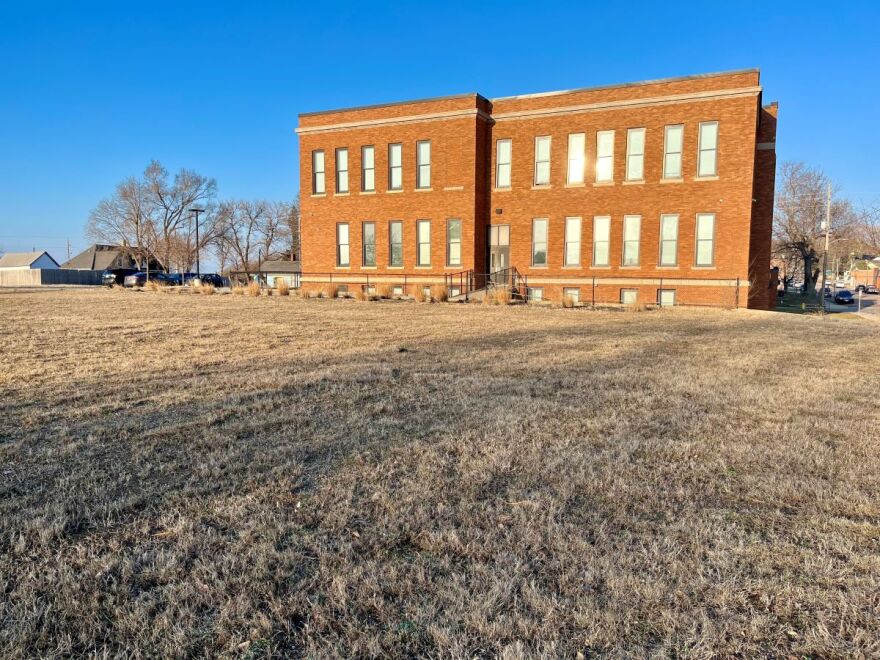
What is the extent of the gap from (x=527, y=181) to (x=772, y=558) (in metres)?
25.5

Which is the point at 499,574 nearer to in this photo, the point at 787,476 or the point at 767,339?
the point at 787,476

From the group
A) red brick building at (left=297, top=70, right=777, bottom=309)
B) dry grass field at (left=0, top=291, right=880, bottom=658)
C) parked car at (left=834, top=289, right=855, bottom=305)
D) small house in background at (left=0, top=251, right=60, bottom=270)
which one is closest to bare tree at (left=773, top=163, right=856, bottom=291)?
parked car at (left=834, top=289, right=855, bottom=305)

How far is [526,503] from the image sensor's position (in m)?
3.24

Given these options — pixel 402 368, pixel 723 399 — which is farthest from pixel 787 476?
pixel 402 368

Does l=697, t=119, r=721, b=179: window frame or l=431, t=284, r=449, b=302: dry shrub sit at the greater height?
l=697, t=119, r=721, b=179: window frame

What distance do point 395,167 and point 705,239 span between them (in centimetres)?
1520

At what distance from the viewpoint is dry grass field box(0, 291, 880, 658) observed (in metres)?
2.14

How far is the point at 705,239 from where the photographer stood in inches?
933

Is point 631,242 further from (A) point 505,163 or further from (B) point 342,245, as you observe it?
(B) point 342,245

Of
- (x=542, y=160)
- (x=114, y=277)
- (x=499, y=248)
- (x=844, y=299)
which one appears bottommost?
(x=844, y=299)

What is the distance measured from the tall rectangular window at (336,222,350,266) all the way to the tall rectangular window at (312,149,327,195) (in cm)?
226

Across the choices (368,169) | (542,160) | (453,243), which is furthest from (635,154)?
(368,169)

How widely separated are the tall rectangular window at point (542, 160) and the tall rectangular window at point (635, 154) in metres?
3.64

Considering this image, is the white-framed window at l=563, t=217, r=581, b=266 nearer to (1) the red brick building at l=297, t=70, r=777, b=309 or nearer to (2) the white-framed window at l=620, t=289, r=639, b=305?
(1) the red brick building at l=297, t=70, r=777, b=309
